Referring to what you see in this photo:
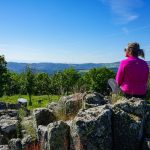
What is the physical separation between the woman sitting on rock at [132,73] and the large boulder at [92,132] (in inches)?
98.4

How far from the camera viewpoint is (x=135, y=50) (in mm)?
11383

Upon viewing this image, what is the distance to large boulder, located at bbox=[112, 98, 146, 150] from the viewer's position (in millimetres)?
8992

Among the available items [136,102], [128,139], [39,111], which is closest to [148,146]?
[128,139]

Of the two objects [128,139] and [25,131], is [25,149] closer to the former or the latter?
[25,131]

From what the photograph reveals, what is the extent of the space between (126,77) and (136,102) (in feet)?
5.86

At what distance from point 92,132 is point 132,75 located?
3317 mm

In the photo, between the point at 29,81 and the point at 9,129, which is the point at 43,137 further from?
the point at 29,81

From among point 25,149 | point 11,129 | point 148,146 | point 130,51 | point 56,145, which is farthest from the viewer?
point 11,129

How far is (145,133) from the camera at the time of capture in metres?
9.53

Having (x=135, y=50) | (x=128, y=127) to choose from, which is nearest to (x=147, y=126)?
(x=128, y=127)

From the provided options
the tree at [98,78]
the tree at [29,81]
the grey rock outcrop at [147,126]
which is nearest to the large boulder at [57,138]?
the grey rock outcrop at [147,126]

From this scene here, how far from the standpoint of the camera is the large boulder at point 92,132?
879cm

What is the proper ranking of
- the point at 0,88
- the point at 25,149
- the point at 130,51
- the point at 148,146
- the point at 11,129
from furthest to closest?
the point at 0,88 → the point at 11,129 → the point at 130,51 → the point at 25,149 → the point at 148,146

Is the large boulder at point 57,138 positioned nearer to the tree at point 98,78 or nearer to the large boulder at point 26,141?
the large boulder at point 26,141
